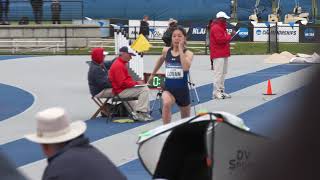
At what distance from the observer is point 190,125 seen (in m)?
Answer: 4.35

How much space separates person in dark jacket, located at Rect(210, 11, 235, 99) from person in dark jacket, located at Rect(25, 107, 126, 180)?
10129 millimetres

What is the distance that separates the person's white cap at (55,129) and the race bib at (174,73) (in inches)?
202

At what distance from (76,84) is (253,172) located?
56.6ft

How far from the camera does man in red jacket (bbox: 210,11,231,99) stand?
1405cm

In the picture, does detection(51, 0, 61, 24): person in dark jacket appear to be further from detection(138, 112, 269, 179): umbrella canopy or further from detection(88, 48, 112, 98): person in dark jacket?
detection(138, 112, 269, 179): umbrella canopy

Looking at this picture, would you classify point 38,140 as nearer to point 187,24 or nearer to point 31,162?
point 31,162

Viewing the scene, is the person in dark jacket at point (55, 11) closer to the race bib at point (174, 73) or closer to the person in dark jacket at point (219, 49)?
the person in dark jacket at point (219, 49)

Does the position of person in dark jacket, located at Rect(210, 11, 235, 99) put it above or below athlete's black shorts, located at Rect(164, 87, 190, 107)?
above

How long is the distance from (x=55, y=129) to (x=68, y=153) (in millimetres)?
278

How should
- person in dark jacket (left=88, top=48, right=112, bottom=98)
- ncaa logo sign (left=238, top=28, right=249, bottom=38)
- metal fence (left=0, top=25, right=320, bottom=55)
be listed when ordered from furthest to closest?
ncaa logo sign (left=238, top=28, right=249, bottom=38), metal fence (left=0, top=25, right=320, bottom=55), person in dark jacket (left=88, top=48, right=112, bottom=98)

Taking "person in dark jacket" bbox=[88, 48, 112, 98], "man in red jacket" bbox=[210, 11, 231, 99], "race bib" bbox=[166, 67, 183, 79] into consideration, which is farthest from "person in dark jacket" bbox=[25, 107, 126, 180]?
"man in red jacket" bbox=[210, 11, 231, 99]

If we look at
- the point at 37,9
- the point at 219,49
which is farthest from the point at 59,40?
the point at 219,49

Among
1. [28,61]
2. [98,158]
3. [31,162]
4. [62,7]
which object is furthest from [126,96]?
[62,7]

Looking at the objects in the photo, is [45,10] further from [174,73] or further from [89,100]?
[174,73]
